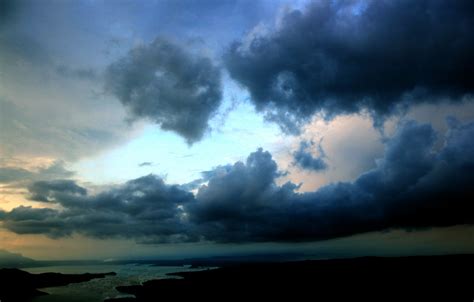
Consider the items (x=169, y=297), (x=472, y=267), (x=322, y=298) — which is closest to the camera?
(x=322, y=298)

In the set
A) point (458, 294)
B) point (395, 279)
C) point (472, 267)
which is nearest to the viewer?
point (458, 294)

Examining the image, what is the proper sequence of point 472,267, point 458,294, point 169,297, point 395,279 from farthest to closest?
point 472,267, point 395,279, point 169,297, point 458,294

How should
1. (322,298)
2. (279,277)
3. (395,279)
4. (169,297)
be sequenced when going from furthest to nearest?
1. (279,277)
2. (395,279)
3. (169,297)
4. (322,298)

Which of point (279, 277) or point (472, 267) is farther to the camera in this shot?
point (279, 277)

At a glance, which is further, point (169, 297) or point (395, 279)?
point (395, 279)

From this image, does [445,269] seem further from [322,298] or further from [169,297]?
[169,297]

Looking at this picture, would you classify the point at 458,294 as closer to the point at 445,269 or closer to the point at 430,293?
the point at 430,293

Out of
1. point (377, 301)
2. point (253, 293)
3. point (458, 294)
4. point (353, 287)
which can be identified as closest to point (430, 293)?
point (458, 294)

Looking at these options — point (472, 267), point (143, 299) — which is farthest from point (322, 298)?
point (472, 267)
